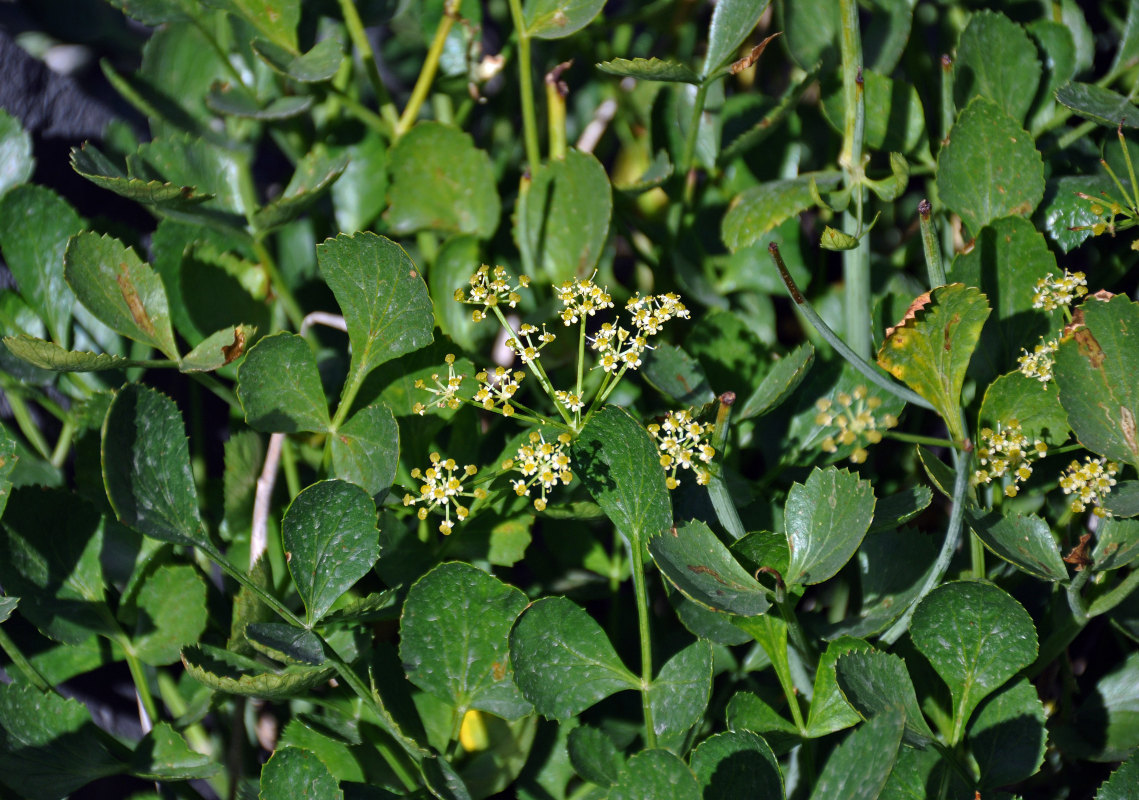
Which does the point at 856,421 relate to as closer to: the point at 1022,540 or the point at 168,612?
the point at 1022,540

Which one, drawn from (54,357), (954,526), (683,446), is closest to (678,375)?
(683,446)

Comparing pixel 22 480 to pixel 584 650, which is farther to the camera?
pixel 22 480

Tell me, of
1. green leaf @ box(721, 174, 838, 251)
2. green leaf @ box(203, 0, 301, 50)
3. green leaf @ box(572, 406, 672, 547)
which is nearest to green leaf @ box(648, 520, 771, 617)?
green leaf @ box(572, 406, 672, 547)

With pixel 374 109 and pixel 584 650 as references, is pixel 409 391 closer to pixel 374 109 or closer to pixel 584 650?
pixel 584 650

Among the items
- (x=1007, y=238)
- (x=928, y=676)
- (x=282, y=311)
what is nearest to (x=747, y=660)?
(x=928, y=676)

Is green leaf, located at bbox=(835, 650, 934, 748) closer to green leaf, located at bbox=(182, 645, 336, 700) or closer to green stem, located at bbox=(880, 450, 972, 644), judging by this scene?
green stem, located at bbox=(880, 450, 972, 644)
